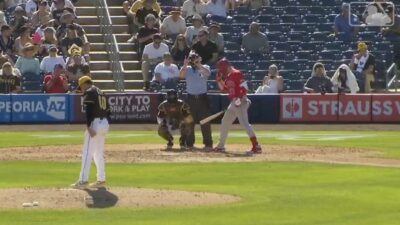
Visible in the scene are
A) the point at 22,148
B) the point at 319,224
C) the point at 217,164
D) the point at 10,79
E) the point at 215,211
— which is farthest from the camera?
the point at 10,79

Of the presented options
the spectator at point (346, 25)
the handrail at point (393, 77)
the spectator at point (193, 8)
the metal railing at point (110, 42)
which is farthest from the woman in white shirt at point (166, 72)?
the handrail at point (393, 77)

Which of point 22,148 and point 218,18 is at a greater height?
point 218,18

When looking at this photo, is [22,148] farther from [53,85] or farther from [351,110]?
[351,110]

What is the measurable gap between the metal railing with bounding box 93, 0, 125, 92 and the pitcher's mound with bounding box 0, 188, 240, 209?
17.4 meters

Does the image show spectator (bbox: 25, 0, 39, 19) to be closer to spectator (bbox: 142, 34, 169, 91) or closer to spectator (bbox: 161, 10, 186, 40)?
spectator (bbox: 142, 34, 169, 91)

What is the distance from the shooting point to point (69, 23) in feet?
116

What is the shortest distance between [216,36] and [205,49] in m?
1.17

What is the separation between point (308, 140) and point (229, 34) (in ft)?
28.3

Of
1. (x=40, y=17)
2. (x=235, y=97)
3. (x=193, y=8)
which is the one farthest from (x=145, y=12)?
(x=235, y=97)

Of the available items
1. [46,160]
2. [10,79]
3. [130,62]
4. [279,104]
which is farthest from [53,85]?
[46,160]

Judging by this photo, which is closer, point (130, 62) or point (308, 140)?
point (308, 140)

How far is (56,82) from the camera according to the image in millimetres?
33781

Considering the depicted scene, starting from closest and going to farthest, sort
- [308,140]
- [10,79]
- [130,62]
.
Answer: [308,140]
[10,79]
[130,62]

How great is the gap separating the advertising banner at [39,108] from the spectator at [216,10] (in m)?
6.10
